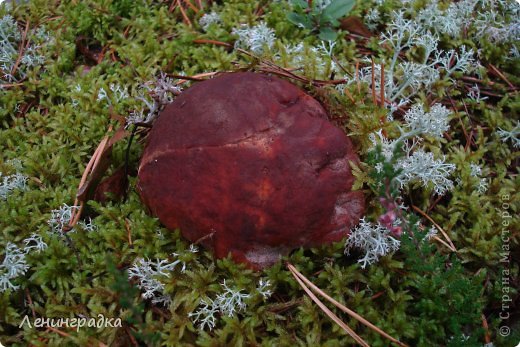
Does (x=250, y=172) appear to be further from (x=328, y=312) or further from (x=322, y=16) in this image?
(x=322, y=16)

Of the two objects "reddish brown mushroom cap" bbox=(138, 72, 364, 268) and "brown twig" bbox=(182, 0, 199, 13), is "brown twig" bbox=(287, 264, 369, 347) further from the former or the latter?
"brown twig" bbox=(182, 0, 199, 13)

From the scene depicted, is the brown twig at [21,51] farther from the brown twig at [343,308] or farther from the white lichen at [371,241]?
the white lichen at [371,241]

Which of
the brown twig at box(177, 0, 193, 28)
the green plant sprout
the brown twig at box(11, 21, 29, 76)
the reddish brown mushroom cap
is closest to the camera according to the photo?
the reddish brown mushroom cap

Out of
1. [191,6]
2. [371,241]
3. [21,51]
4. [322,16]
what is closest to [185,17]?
[191,6]

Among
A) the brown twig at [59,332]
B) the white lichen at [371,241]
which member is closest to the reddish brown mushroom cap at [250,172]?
the white lichen at [371,241]

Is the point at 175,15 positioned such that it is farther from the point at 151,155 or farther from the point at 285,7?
the point at 151,155

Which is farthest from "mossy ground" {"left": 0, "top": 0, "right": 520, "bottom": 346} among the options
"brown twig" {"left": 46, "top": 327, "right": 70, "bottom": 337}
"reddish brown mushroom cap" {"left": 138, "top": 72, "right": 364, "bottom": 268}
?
"reddish brown mushroom cap" {"left": 138, "top": 72, "right": 364, "bottom": 268}
